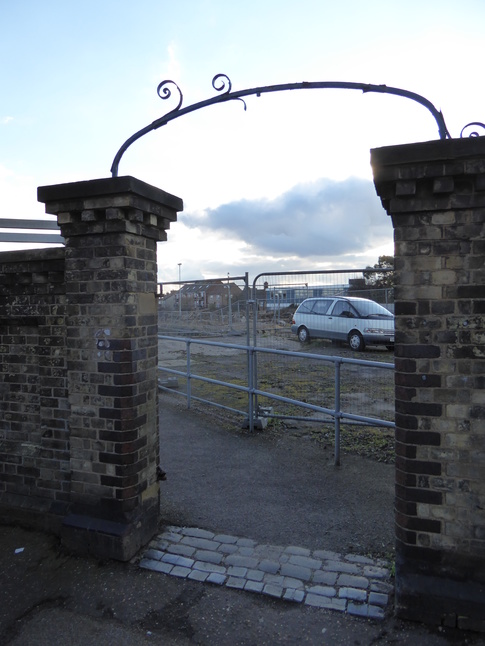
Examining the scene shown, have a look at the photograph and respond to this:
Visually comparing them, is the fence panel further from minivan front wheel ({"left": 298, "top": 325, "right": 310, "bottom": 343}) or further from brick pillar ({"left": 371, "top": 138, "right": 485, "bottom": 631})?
brick pillar ({"left": 371, "top": 138, "right": 485, "bottom": 631})

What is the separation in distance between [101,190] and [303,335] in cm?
432

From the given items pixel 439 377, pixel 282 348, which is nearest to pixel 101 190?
pixel 439 377

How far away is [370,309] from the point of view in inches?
271

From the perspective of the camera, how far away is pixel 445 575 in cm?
278

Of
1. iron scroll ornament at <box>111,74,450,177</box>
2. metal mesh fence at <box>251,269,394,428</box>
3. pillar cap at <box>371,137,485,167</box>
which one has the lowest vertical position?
metal mesh fence at <box>251,269,394,428</box>

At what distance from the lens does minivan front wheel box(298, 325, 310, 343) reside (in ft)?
23.0

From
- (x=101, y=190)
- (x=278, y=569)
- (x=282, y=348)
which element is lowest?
(x=278, y=569)

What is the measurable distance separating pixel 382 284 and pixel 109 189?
15.0 feet

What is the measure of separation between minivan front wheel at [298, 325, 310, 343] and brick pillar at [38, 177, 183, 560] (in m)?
3.67

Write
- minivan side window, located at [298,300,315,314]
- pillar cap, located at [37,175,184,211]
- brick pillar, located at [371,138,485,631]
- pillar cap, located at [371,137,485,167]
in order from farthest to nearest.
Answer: minivan side window, located at [298,300,315,314] < pillar cap, located at [37,175,184,211] < brick pillar, located at [371,138,485,631] < pillar cap, located at [371,137,485,167]

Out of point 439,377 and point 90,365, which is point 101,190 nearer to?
point 90,365

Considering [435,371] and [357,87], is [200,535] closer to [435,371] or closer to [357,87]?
[435,371]

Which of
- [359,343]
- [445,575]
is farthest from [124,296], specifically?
[359,343]

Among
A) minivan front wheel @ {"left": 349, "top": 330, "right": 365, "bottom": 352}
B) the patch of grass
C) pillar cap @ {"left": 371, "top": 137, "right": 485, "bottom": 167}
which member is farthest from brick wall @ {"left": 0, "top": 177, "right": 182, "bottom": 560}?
minivan front wheel @ {"left": 349, "top": 330, "right": 365, "bottom": 352}
